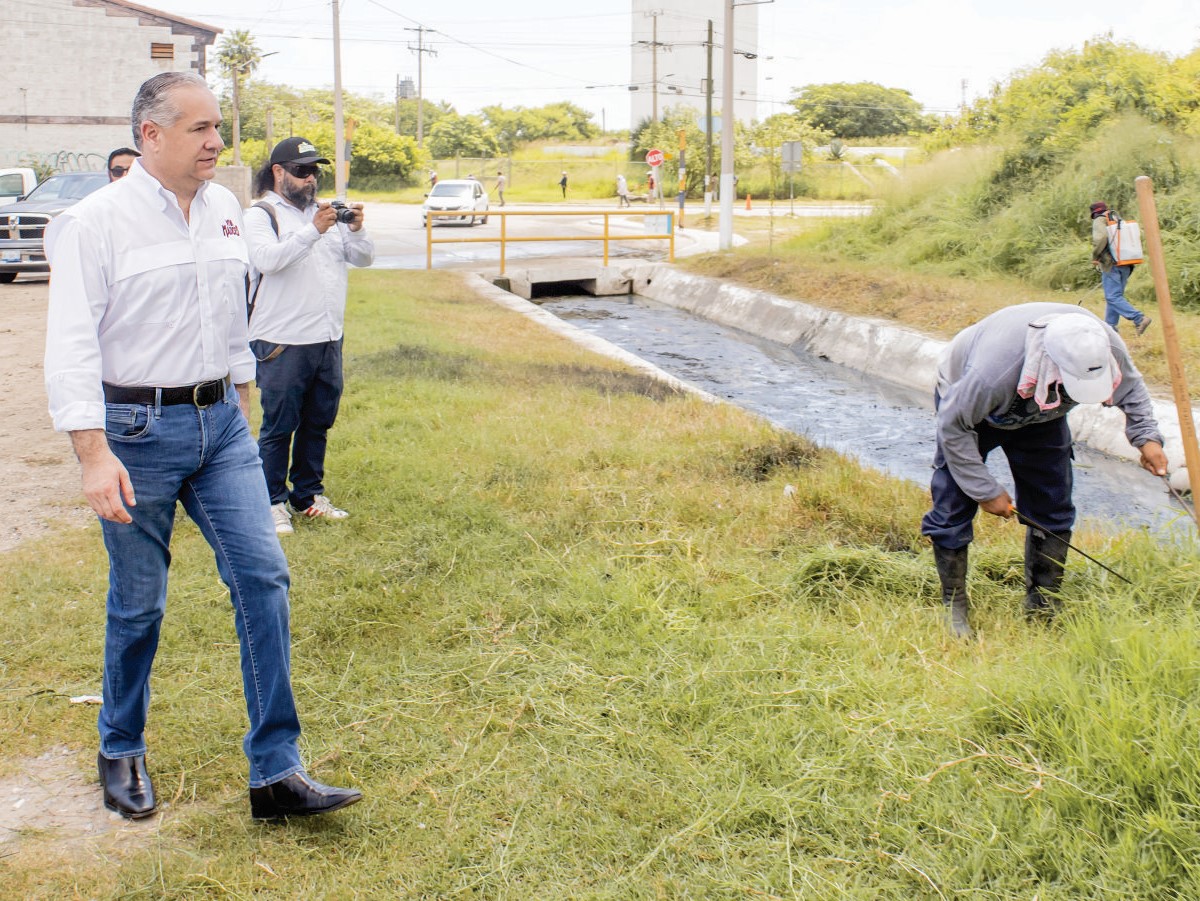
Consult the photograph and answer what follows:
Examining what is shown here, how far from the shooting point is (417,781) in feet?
11.8

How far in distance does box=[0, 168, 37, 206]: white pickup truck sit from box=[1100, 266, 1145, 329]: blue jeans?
19577 mm

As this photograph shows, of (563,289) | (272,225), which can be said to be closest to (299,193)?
(272,225)

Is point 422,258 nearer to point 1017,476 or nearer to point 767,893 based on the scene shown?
point 1017,476

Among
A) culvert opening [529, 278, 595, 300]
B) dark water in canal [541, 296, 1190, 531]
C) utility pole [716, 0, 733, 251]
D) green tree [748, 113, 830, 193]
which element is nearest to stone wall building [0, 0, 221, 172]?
utility pole [716, 0, 733, 251]

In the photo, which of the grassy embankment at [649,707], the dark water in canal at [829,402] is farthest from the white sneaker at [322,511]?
the dark water in canal at [829,402]

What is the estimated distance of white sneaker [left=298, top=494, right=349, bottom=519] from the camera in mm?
6113

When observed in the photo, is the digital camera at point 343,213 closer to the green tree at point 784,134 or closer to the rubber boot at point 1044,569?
the rubber boot at point 1044,569

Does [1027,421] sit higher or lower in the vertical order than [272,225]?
lower

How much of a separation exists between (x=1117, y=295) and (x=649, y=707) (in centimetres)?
1052

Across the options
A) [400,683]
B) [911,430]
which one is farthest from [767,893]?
[911,430]

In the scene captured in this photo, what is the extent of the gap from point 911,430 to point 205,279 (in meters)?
8.40

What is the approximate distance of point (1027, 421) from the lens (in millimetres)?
4469

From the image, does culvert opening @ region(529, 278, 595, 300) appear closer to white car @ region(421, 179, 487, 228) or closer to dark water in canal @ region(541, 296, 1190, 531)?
dark water in canal @ region(541, 296, 1190, 531)

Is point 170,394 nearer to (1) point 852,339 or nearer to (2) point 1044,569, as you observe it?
(2) point 1044,569
